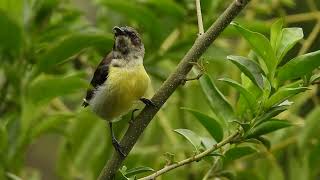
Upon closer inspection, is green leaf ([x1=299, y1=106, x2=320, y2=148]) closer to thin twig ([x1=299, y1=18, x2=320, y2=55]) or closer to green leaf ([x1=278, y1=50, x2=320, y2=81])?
thin twig ([x1=299, y1=18, x2=320, y2=55])

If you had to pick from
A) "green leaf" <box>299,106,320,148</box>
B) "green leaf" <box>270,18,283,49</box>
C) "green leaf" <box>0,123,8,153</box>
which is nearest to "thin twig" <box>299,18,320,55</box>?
"green leaf" <box>299,106,320,148</box>

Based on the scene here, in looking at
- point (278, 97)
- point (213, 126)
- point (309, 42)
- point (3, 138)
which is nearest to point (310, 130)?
point (309, 42)

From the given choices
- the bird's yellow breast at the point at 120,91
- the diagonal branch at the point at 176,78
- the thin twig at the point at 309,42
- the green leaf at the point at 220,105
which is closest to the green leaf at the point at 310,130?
the thin twig at the point at 309,42

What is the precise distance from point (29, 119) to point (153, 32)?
0.40m

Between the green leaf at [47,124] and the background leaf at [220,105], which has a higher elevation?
the green leaf at [47,124]

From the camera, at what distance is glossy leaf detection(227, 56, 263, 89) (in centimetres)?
131

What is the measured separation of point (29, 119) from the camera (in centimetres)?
176

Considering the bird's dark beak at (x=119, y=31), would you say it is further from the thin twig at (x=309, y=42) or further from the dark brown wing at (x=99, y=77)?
the thin twig at (x=309, y=42)

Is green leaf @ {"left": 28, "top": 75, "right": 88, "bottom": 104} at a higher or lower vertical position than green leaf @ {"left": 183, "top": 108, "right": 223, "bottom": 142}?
higher

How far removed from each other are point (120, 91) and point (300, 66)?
1.39 feet

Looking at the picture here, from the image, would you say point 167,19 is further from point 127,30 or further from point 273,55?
point 273,55

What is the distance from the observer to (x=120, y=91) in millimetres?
1550

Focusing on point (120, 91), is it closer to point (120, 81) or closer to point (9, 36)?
point (120, 81)

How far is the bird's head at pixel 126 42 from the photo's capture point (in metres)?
1.64
